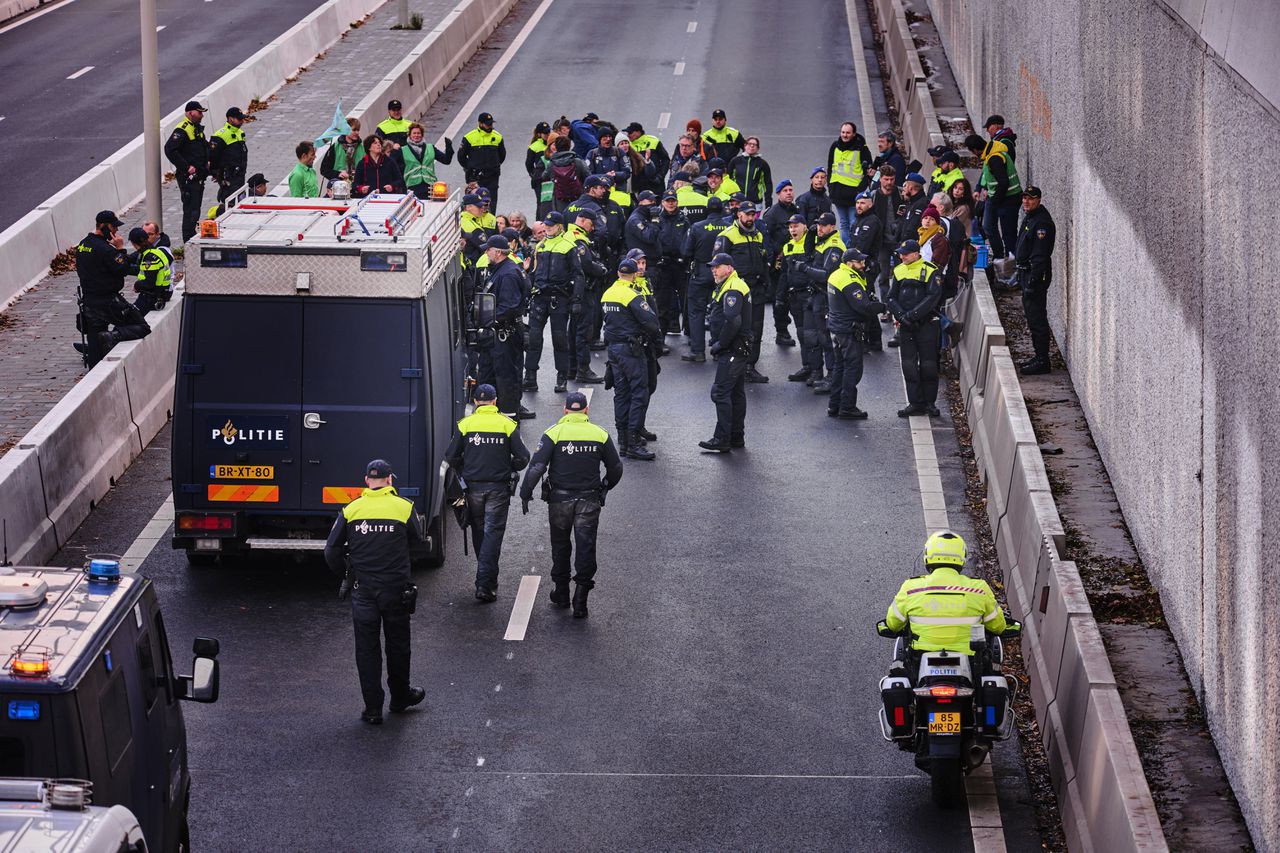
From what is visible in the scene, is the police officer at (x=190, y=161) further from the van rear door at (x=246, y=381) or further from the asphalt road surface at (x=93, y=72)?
the van rear door at (x=246, y=381)

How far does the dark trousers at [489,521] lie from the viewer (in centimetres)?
1542

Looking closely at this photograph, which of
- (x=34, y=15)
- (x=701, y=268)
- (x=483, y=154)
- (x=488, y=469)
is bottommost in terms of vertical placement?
(x=488, y=469)

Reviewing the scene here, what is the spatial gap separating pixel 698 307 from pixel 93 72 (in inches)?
846

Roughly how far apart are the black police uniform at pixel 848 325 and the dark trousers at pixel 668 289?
135 inches

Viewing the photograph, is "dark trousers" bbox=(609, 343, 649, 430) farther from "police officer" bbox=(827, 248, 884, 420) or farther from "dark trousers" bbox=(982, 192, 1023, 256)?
"dark trousers" bbox=(982, 192, 1023, 256)

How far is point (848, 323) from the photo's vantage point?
20078mm

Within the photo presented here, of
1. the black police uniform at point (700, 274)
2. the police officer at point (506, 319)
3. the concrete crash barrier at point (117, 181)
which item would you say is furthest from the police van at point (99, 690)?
the concrete crash barrier at point (117, 181)

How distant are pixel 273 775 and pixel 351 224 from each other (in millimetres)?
5061

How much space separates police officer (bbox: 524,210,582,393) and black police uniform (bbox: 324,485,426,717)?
811cm

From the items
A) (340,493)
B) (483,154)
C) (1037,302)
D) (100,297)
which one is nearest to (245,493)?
(340,493)

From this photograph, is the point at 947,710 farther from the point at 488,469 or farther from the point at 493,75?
the point at 493,75

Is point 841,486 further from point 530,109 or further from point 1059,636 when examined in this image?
point 530,109

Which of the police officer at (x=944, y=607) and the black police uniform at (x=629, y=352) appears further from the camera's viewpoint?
the black police uniform at (x=629, y=352)

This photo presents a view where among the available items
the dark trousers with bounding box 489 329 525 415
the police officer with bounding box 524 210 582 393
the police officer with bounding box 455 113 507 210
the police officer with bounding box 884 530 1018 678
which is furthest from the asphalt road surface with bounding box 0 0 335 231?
the police officer with bounding box 884 530 1018 678
